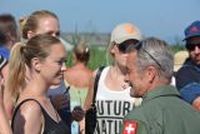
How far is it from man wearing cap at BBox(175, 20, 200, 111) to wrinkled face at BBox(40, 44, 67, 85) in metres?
0.74

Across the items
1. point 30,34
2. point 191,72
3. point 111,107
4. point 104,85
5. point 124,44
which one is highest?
point 30,34

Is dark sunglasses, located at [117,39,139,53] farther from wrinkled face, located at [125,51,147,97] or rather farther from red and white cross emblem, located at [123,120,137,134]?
red and white cross emblem, located at [123,120,137,134]

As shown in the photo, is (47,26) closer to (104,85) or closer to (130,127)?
(104,85)

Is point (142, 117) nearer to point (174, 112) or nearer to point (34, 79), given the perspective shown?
point (174, 112)

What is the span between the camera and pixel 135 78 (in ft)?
12.5

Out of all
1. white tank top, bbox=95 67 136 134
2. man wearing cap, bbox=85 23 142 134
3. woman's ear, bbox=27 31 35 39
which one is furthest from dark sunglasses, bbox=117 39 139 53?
woman's ear, bbox=27 31 35 39

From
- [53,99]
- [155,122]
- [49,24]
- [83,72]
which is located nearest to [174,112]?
[155,122]

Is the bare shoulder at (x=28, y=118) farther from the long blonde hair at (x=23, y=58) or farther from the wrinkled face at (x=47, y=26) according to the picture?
the wrinkled face at (x=47, y=26)

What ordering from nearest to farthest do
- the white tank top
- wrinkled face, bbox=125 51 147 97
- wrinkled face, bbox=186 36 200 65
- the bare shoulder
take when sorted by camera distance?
wrinkled face, bbox=125 51 147 97
the bare shoulder
the white tank top
wrinkled face, bbox=186 36 200 65

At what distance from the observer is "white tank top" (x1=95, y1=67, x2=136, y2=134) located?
5344mm

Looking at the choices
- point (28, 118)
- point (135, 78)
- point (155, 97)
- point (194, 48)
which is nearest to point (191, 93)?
point (135, 78)

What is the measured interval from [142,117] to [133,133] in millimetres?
86

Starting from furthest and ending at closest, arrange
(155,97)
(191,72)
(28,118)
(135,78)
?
(191,72)
(28,118)
(135,78)
(155,97)

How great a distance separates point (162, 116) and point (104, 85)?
194 cm
